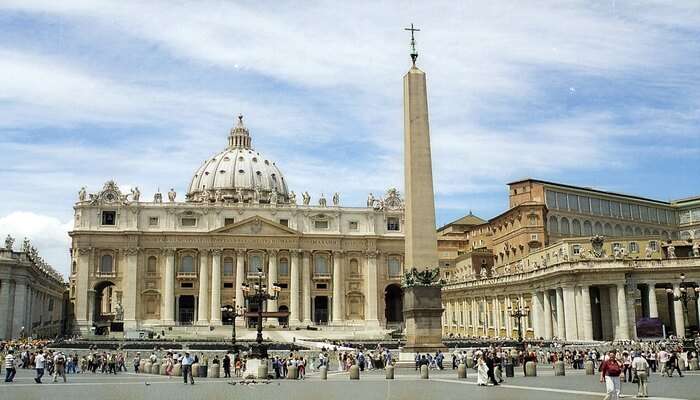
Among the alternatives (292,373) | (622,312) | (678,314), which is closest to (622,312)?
(622,312)

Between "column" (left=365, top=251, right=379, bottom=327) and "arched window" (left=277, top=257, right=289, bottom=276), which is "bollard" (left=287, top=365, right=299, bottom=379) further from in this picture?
"arched window" (left=277, top=257, right=289, bottom=276)

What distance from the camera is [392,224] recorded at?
95.2m

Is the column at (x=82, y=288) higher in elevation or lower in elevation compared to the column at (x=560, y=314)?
higher

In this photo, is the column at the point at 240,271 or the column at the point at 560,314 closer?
the column at the point at 560,314

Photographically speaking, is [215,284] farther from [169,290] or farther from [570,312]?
[570,312]

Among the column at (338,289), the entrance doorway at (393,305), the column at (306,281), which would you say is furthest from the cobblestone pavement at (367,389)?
the entrance doorway at (393,305)

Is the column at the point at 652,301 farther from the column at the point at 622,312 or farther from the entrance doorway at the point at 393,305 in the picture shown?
the entrance doorway at the point at 393,305

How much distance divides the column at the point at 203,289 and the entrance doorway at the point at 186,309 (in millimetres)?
1534

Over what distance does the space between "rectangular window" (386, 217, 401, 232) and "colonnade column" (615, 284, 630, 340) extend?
45.5 meters

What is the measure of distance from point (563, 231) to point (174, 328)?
1613 inches

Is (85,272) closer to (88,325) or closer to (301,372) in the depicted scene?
(88,325)

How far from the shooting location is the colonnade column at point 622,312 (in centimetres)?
5034

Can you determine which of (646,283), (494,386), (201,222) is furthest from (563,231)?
(494,386)

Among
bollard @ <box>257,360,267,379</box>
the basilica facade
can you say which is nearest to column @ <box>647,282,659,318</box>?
bollard @ <box>257,360,267,379</box>
